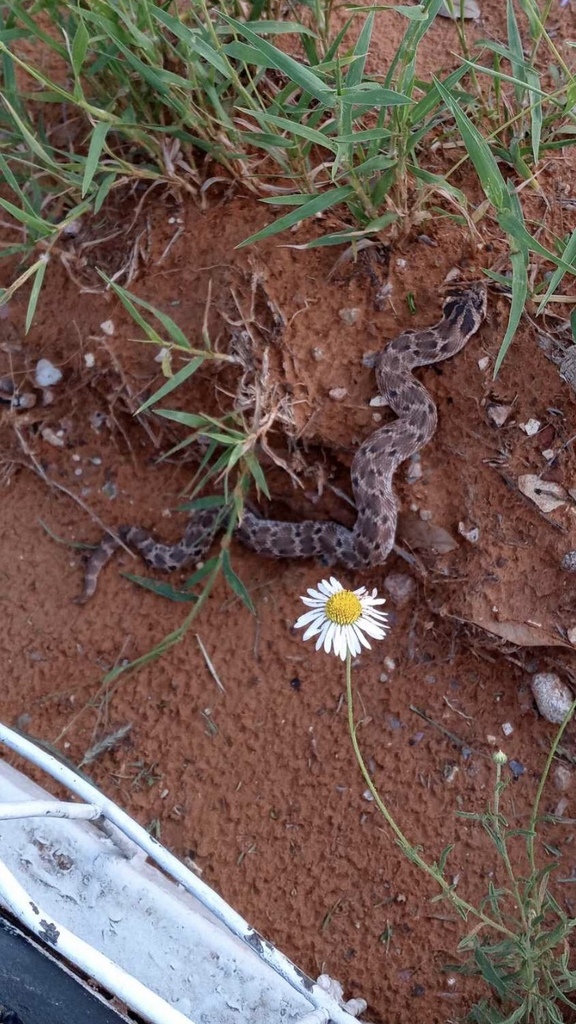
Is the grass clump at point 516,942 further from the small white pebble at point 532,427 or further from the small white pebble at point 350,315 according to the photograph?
the small white pebble at point 350,315

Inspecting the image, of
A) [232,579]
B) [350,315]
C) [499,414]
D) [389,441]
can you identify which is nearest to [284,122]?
[350,315]

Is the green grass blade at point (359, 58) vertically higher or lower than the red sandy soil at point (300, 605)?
higher

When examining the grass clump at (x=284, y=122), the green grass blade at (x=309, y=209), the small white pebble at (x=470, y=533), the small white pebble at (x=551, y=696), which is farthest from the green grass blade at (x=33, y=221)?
the small white pebble at (x=551, y=696)

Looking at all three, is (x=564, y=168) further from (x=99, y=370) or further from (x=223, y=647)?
(x=223, y=647)

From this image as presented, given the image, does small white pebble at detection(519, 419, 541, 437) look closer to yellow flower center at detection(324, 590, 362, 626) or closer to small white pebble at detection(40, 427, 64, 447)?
yellow flower center at detection(324, 590, 362, 626)

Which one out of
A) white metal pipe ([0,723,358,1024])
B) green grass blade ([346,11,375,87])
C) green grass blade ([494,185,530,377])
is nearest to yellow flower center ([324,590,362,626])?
white metal pipe ([0,723,358,1024])

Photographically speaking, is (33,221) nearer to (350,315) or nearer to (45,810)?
(350,315)
